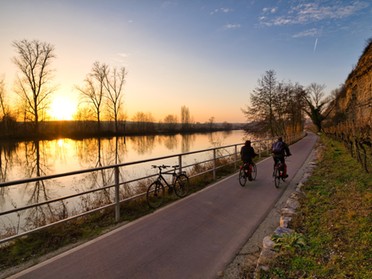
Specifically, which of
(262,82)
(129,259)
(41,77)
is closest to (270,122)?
(262,82)

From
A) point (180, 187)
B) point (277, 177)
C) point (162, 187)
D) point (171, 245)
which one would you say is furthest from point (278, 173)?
point (171, 245)

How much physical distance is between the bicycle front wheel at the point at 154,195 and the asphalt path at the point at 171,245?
425mm

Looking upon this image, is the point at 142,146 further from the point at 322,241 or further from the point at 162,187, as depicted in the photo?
the point at 322,241

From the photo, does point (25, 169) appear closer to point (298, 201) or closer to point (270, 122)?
point (298, 201)

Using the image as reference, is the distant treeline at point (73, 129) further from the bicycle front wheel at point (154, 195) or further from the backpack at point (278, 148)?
the bicycle front wheel at point (154, 195)

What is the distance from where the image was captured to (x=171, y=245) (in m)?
4.28

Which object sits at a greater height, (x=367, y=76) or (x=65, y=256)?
(x=367, y=76)

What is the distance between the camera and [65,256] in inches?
156

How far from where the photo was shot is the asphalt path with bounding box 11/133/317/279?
353 cm

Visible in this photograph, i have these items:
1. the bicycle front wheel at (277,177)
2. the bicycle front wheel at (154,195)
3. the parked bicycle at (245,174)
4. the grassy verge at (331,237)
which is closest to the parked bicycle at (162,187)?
the bicycle front wheel at (154,195)

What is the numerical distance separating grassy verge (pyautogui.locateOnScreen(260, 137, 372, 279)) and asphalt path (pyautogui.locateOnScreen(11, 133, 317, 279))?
92cm

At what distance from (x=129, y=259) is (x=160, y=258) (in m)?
0.51

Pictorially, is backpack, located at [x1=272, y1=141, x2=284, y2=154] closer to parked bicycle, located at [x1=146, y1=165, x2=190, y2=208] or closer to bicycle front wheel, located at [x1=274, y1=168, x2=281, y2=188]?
bicycle front wheel, located at [x1=274, y1=168, x2=281, y2=188]

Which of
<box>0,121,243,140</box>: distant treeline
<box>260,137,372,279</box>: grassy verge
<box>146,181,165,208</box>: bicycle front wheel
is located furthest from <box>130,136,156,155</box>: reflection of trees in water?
<box>260,137,372,279</box>: grassy verge
